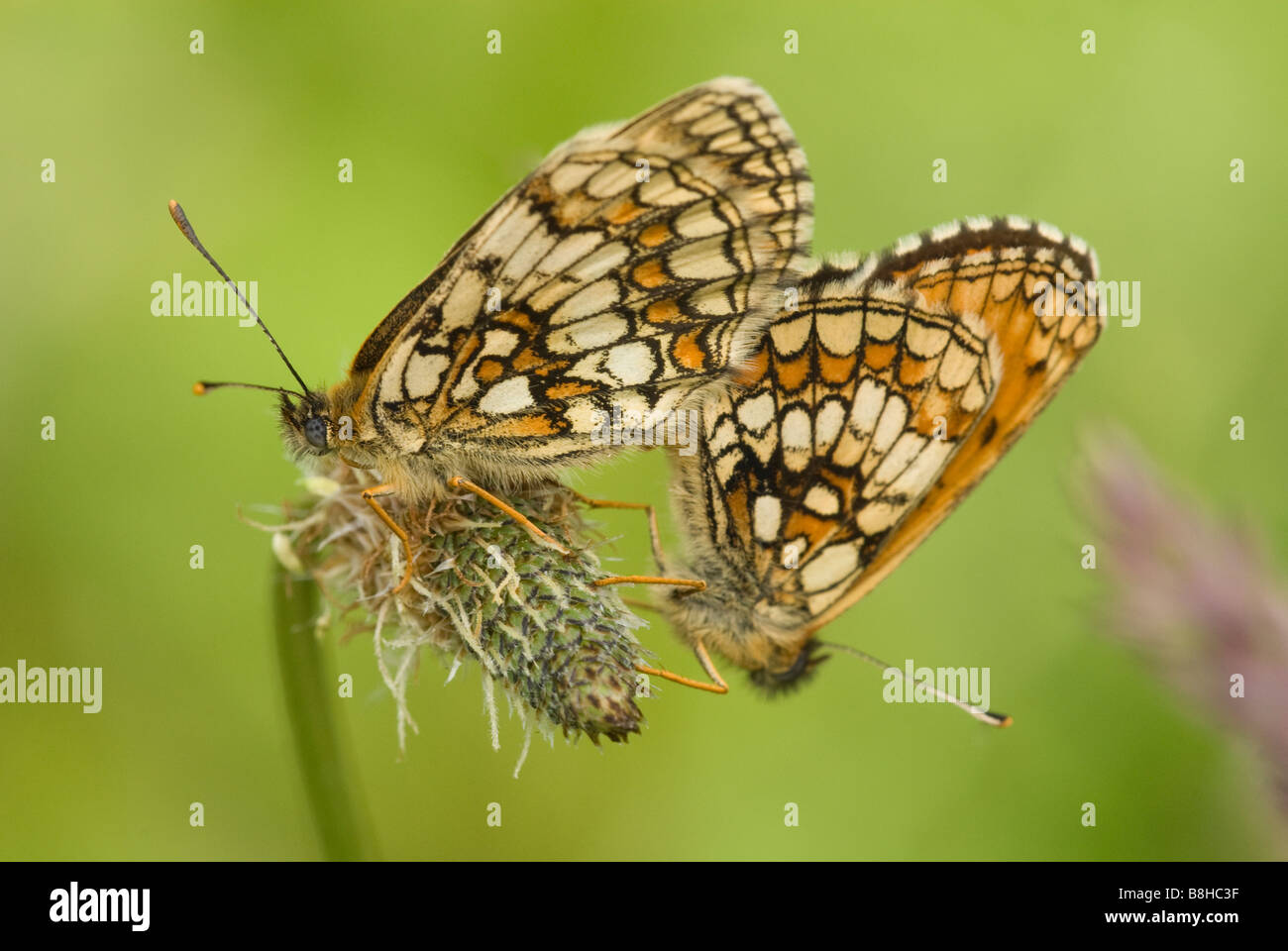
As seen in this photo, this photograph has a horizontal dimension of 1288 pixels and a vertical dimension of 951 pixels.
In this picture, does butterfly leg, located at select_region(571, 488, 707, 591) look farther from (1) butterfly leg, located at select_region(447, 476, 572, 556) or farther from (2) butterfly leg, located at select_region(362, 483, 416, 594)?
(2) butterfly leg, located at select_region(362, 483, 416, 594)

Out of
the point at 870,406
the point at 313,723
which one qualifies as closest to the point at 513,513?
the point at 313,723

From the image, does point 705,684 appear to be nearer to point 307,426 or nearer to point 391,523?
point 391,523

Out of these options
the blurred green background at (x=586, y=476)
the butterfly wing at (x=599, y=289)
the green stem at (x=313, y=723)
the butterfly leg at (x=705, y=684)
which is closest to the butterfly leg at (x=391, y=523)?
the butterfly wing at (x=599, y=289)

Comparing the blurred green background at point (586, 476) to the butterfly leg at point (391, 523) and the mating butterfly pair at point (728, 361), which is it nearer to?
the mating butterfly pair at point (728, 361)

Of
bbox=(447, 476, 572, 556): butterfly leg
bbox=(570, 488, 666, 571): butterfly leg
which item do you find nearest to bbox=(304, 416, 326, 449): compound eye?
bbox=(447, 476, 572, 556): butterfly leg

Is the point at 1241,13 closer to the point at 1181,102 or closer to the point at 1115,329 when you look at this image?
the point at 1181,102

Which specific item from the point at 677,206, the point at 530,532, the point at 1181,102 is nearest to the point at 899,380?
the point at 677,206
